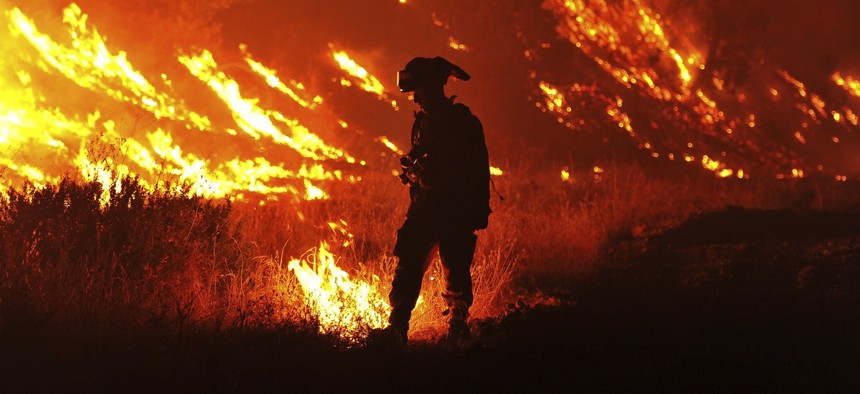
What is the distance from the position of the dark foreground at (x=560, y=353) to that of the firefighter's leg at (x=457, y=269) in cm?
23

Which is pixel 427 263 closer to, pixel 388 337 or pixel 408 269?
pixel 408 269

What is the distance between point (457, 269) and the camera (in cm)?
667

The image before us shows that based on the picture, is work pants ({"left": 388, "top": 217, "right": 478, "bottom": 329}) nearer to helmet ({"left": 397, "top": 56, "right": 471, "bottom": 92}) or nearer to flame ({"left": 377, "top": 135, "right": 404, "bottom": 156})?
helmet ({"left": 397, "top": 56, "right": 471, "bottom": 92})

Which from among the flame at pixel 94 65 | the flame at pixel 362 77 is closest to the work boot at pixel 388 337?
the flame at pixel 94 65

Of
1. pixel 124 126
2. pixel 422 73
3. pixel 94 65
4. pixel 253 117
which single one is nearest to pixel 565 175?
pixel 253 117

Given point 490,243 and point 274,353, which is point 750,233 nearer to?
point 490,243

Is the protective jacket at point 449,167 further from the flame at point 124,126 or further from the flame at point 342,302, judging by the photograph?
the flame at point 124,126

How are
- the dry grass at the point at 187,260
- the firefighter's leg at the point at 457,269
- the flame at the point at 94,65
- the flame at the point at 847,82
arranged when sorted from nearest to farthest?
the dry grass at the point at 187,260 → the firefighter's leg at the point at 457,269 → the flame at the point at 94,65 → the flame at the point at 847,82

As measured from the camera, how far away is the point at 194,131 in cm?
1510

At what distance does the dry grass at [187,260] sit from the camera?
614 cm

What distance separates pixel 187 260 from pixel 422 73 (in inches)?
92.7

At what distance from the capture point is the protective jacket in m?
6.51

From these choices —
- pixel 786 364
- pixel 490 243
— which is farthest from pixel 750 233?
pixel 786 364

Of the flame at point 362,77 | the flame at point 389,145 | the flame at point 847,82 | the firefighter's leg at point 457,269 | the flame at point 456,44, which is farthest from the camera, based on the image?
the flame at point 847,82
